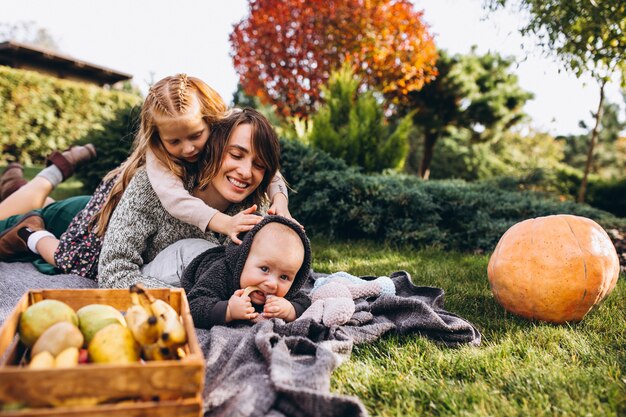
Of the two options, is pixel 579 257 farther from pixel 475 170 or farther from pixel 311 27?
pixel 475 170

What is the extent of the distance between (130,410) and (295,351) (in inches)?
41.0

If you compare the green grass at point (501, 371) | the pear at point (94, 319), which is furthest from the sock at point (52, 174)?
the green grass at point (501, 371)

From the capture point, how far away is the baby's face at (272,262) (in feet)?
8.31

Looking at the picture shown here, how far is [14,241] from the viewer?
3922 millimetres

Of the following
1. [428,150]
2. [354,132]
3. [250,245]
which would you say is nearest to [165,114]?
[250,245]

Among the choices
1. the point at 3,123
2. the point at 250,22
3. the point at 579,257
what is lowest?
the point at 3,123

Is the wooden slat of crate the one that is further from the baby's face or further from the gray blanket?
the baby's face

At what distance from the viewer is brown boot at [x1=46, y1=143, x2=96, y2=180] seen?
4539 mm

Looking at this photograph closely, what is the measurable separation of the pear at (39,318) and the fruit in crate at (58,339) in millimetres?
79

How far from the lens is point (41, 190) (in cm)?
445

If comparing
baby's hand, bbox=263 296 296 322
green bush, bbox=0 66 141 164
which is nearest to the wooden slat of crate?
baby's hand, bbox=263 296 296 322

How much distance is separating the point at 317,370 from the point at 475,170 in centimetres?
1601

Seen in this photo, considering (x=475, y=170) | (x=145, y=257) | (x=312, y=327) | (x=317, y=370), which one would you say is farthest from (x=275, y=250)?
(x=475, y=170)

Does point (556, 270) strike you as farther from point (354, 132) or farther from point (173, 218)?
point (354, 132)
